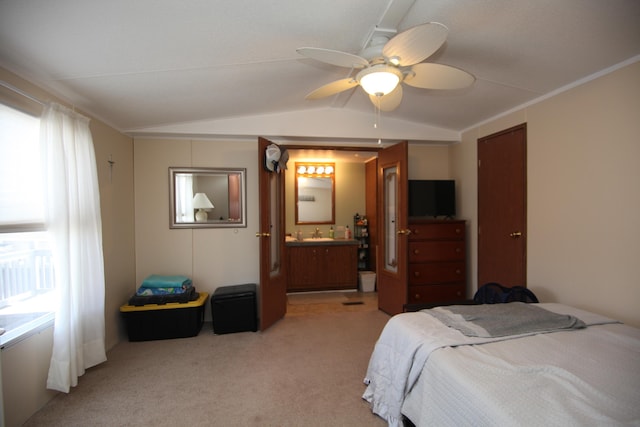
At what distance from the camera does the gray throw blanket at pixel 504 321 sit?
166 centimetres

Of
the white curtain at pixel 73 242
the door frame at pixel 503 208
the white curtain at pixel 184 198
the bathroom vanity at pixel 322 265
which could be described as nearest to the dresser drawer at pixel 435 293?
the door frame at pixel 503 208

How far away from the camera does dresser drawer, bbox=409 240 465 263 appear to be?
11.7ft

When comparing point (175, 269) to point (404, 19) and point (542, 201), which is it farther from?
point (542, 201)

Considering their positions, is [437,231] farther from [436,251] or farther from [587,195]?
[587,195]

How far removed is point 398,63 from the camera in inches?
62.9

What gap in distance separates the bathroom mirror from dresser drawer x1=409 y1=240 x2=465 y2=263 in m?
2.15

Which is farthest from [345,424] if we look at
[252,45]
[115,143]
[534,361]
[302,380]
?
[115,143]

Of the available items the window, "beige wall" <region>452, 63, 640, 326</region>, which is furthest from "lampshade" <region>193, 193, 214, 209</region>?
"beige wall" <region>452, 63, 640, 326</region>

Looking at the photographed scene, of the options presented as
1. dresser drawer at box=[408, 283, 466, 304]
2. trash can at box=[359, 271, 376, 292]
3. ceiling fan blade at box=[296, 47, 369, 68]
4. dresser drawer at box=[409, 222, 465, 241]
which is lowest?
trash can at box=[359, 271, 376, 292]

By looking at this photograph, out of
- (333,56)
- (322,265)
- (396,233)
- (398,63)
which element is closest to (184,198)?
(322,265)

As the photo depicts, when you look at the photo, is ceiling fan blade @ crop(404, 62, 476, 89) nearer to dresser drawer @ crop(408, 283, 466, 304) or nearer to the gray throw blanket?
the gray throw blanket

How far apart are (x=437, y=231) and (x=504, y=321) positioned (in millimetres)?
1954

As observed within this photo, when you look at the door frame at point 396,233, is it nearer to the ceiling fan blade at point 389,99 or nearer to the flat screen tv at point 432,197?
the flat screen tv at point 432,197

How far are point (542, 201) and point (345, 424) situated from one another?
8.21 ft
